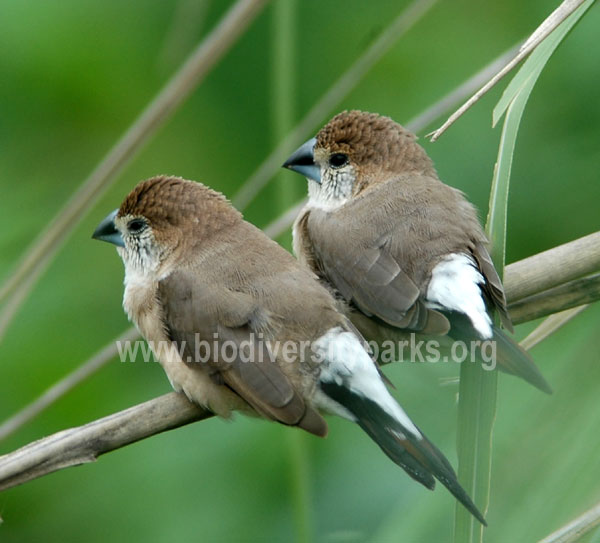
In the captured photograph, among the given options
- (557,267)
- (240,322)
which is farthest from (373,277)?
(557,267)

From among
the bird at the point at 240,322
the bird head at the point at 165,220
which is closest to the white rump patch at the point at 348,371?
the bird at the point at 240,322

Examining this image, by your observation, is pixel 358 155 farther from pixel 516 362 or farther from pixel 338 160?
pixel 516 362

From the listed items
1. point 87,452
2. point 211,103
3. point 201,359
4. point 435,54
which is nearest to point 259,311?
point 201,359

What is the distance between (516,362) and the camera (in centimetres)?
164

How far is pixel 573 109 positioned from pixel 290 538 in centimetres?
171

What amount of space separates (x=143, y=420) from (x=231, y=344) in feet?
1.01

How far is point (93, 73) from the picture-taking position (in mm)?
3643

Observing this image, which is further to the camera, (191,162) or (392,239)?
(191,162)

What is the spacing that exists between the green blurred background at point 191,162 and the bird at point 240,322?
26 centimetres

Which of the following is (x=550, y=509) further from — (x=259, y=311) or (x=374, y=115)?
(x=374, y=115)

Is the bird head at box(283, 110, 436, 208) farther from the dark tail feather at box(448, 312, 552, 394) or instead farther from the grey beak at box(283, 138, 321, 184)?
the dark tail feather at box(448, 312, 552, 394)

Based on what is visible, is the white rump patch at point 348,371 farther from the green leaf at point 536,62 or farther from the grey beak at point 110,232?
the grey beak at point 110,232

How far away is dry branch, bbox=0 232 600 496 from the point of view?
1.90 meters

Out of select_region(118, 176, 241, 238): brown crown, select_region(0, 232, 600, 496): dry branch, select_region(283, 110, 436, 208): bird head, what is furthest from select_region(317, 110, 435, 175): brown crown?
select_region(0, 232, 600, 496): dry branch
